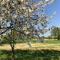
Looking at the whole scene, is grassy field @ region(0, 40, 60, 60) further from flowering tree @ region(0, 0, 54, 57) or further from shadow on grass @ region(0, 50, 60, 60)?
flowering tree @ region(0, 0, 54, 57)

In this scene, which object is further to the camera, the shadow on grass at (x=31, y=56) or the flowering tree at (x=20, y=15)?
the shadow on grass at (x=31, y=56)

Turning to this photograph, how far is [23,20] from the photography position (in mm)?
12117

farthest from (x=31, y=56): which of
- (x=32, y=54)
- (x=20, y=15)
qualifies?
(x=20, y=15)

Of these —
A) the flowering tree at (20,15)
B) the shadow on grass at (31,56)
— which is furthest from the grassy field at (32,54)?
the flowering tree at (20,15)

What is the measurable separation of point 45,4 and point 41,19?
50.8 inches

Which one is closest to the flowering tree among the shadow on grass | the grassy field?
the grassy field

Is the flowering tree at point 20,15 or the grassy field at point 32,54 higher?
the flowering tree at point 20,15

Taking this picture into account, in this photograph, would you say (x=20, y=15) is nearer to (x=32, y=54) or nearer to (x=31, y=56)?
(x=31, y=56)

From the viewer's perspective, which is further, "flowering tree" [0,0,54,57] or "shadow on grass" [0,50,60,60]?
"shadow on grass" [0,50,60,60]

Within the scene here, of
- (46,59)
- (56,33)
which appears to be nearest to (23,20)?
(46,59)

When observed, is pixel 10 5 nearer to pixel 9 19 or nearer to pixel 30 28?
pixel 9 19

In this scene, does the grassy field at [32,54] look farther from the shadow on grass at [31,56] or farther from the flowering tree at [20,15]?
the flowering tree at [20,15]

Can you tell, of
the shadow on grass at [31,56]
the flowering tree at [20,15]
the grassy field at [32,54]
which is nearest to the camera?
the flowering tree at [20,15]

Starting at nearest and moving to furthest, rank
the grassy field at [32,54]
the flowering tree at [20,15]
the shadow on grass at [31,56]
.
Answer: the flowering tree at [20,15] → the shadow on grass at [31,56] → the grassy field at [32,54]
